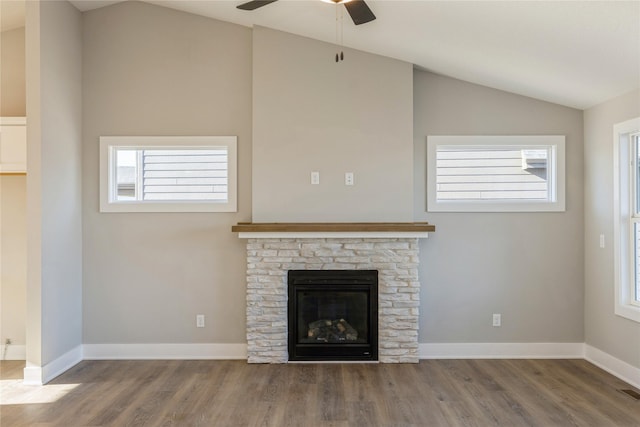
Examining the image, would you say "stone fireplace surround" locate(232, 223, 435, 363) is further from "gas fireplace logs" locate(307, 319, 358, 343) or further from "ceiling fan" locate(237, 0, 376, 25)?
"ceiling fan" locate(237, 0, 376, 25)

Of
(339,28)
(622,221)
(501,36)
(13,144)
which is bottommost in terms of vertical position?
(622,221)

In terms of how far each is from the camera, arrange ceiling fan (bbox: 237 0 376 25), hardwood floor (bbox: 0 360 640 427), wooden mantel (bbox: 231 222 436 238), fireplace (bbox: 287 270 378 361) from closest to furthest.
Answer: ceiling fan (bbox: 237 0 376 25) < hardwood floor (bbox: 0 360 640 427) < wooden mantel (bbox: 231 222 436 238) < fireplace (bbox: 287 270 378 361)

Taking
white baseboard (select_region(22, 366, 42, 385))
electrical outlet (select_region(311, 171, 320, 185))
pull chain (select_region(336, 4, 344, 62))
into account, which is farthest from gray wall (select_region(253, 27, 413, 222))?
white baseboard (select_region(22, 366, 42, 385))

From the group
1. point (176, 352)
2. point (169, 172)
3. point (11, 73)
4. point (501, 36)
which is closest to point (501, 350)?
point (501, 36)

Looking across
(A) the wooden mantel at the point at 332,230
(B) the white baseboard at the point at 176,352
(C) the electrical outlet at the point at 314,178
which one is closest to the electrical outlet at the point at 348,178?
(C) the electrical outlet at the point at 314,178

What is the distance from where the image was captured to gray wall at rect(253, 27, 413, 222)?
425 centimetres

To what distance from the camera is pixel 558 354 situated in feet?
14.3

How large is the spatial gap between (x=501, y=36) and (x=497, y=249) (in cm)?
208

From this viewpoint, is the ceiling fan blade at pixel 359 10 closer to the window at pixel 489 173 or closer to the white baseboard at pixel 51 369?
the window at pixel 489 173

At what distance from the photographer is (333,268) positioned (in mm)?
4195

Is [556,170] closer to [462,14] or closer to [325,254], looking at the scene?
[462,14]

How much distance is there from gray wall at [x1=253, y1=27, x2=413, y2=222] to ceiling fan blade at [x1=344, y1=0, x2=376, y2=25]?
4.13 feet

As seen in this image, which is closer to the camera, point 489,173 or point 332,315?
point 332,315

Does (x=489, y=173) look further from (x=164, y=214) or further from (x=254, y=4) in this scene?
(x=164, y=214)
